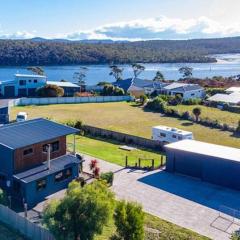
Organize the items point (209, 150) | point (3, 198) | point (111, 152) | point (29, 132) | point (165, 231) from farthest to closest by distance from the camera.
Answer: point (111, 152) → point (209, 150) → point (29, 132) → point (3, 198) → point (165, 231)

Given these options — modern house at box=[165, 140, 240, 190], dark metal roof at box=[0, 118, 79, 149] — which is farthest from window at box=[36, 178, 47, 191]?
modern house at box=[165, 140, 240, 190]

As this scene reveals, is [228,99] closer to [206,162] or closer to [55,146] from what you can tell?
[206,162]

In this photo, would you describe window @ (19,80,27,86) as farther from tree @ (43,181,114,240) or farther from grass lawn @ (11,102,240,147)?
tree @ (43,181,114,240)

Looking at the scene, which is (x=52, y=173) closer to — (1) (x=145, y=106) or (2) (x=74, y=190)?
(2) (x=74, y=190)

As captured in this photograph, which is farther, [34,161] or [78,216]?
[34,161]

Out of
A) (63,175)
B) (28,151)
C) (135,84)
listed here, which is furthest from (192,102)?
(28,151)

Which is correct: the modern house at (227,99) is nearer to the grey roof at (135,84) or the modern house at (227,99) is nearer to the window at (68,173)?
the grey roof at (135,84)
